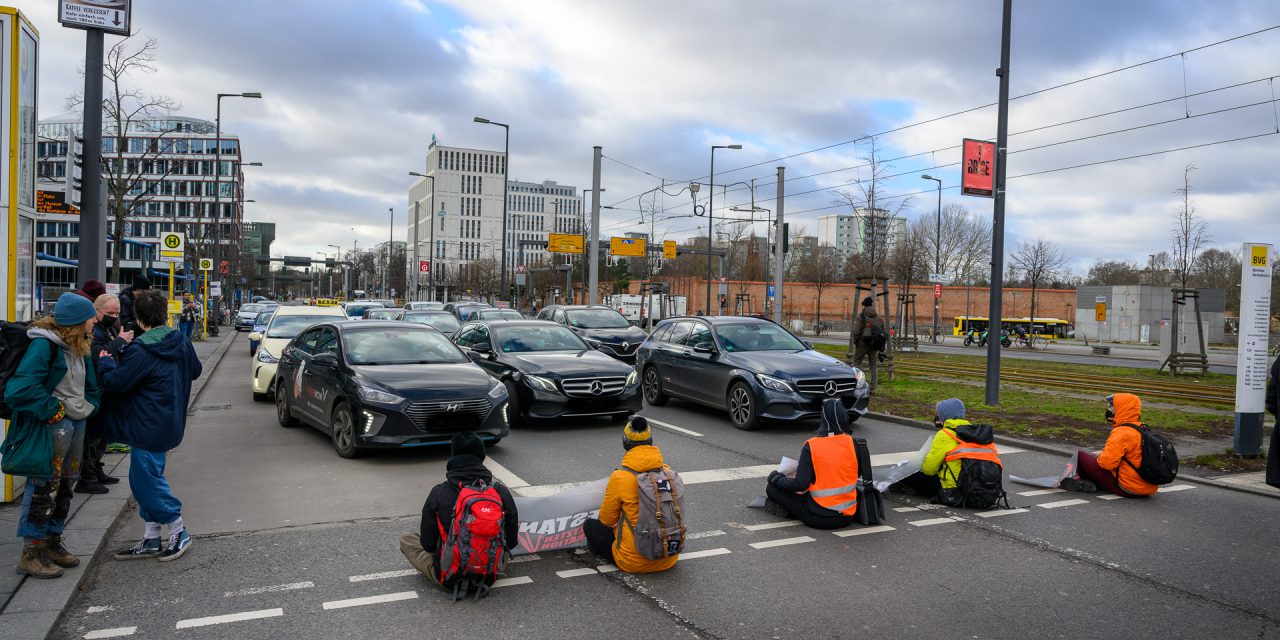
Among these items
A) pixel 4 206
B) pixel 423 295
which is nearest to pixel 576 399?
pixel 4 206

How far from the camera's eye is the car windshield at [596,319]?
2042cm

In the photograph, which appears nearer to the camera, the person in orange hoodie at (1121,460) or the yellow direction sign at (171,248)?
the person in orange hoodie at (1121,460)

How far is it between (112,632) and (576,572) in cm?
256

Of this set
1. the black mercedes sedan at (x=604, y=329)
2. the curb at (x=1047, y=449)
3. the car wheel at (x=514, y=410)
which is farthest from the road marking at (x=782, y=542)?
the black mercedes sedan at (x=604, y=329)

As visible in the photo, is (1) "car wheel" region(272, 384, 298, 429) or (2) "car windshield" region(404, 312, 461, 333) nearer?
(1) "car wheel" region(272, 384, 298, 429)

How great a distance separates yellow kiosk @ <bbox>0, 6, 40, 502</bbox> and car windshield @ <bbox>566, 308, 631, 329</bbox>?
45.6 ft

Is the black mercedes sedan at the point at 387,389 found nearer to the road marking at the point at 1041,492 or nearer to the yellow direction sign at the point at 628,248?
the road marking at the point at 1041,492

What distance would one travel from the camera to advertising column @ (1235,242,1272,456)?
9.86 meters

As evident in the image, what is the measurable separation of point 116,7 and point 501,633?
8316 mm

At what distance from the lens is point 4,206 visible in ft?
21.2

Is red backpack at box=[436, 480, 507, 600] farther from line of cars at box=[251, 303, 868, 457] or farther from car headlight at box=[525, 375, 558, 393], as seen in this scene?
car headlight at box=[525, 375, 558, 393]

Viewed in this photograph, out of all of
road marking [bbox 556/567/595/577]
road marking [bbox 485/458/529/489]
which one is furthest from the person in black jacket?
road marking [bbox 485/458/529/489]

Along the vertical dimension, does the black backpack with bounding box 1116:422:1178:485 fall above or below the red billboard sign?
below

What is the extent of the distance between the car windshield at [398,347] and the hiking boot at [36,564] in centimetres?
493
